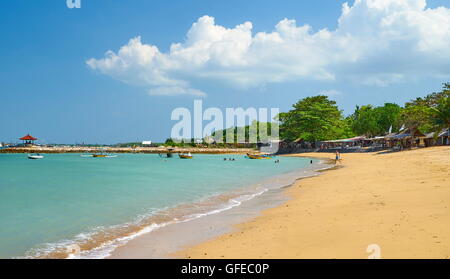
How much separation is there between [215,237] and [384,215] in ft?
14.8

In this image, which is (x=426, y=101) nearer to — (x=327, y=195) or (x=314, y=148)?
(x=314, y=148)

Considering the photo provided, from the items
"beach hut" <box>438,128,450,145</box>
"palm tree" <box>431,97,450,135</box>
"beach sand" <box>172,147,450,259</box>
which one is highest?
"palm tree" <box>431,97,450,135</box>

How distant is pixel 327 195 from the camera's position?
1400 cm

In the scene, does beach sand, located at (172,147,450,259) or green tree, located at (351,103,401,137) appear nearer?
beach sand, located at (172,147,450,259)

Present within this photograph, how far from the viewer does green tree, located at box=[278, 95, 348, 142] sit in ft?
261

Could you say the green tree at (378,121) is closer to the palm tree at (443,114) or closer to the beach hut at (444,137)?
the beach hut at (444,137)

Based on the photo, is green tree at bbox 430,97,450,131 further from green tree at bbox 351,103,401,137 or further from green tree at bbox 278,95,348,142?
green tree at bbox 278,95,348,142

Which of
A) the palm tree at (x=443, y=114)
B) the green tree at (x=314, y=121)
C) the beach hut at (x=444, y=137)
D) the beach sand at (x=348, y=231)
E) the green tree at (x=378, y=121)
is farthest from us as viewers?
the green tree at (x=314, y=121)

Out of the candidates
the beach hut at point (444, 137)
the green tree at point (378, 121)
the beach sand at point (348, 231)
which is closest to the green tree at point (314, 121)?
the green tree at point (378, 121)

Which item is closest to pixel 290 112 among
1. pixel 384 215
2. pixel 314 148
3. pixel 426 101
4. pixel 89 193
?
pixel 314 148

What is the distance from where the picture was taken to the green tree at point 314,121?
79688 mm

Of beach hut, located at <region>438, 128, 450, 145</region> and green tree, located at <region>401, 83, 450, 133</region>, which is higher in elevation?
green tree, located at <region>401, 83, 450, 133</region>

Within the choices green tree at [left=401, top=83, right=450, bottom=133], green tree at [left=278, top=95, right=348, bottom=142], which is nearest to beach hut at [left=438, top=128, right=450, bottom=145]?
green tree at [left=401, top=83, right=450, bottom=133]

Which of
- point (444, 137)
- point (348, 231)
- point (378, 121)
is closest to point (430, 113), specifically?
point (444, 137)
